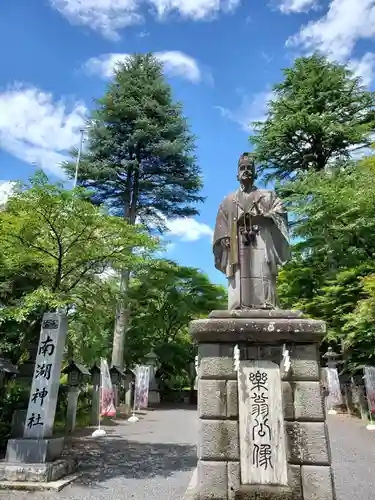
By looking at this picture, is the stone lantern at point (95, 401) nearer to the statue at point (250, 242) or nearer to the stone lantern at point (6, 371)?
the stone lantern at point (6, 371)

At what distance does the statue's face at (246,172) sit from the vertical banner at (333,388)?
13389 mm

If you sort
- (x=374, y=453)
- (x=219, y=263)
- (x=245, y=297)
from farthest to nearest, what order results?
(x=374, y=453), (x=219, y=263), (x=245, y=297)

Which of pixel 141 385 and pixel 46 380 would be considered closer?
pixel 46 380

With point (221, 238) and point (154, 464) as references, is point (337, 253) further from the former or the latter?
point (221, 238)

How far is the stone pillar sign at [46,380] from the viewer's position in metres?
7.34

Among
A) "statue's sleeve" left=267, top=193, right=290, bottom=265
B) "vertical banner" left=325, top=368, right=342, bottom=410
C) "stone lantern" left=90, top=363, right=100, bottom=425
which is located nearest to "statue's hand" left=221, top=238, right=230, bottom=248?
"statue's sleeve" left=267, top=193, right=290, bottom=265

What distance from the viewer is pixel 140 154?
23.8 metres

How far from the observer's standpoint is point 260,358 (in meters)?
4.38

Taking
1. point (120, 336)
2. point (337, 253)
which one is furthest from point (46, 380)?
point (337, 253)

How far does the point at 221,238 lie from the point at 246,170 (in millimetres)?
1061

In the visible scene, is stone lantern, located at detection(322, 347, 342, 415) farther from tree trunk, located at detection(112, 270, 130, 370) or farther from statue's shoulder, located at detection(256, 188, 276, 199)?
statue's shoulder, located at detection(256, 188, 276, 199)

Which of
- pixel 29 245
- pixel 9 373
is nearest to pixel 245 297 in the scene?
pixel 29 245

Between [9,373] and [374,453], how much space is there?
9.25m

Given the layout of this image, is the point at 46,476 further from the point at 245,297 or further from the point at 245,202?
the point at 245,202
